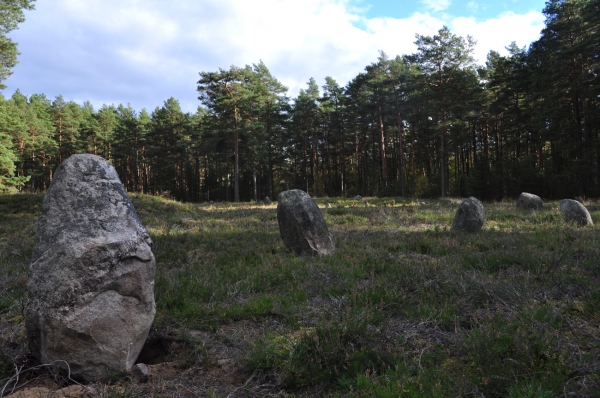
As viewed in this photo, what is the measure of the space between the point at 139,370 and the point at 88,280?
3.52ft

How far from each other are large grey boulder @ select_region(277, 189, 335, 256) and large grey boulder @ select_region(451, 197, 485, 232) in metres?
4.94

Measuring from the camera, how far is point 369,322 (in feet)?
13.4

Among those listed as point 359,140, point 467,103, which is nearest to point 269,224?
point 467,103

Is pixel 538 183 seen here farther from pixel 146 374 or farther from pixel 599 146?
pixel 146 374

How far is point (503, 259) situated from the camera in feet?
21.5

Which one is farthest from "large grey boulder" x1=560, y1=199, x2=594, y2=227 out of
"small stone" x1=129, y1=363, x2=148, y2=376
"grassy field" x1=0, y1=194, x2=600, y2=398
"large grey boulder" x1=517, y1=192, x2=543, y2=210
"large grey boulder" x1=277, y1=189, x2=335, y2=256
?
"small stone" x1=129, y1=363, x2=148, y2=376

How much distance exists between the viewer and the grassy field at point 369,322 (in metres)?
2.92

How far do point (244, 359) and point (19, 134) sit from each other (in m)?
A: 43.1

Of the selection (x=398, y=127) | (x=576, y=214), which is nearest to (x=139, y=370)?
(x=576, y=214)

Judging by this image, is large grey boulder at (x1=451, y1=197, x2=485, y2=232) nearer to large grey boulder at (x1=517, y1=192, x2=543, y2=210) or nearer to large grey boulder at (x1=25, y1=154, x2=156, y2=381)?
large grey boulder at (x1=517, y1=192, x2=543, y2=210)

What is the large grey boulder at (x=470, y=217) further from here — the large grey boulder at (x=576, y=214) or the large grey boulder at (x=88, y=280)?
the large grey boulder at (x=88, y=280)

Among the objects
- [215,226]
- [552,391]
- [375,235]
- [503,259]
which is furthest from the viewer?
[215,226]

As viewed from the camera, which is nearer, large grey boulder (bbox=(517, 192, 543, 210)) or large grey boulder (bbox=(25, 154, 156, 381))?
large grey boulder (bbox=(25, 154, 156, 381))

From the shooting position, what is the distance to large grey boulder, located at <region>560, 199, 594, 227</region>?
10969mm
